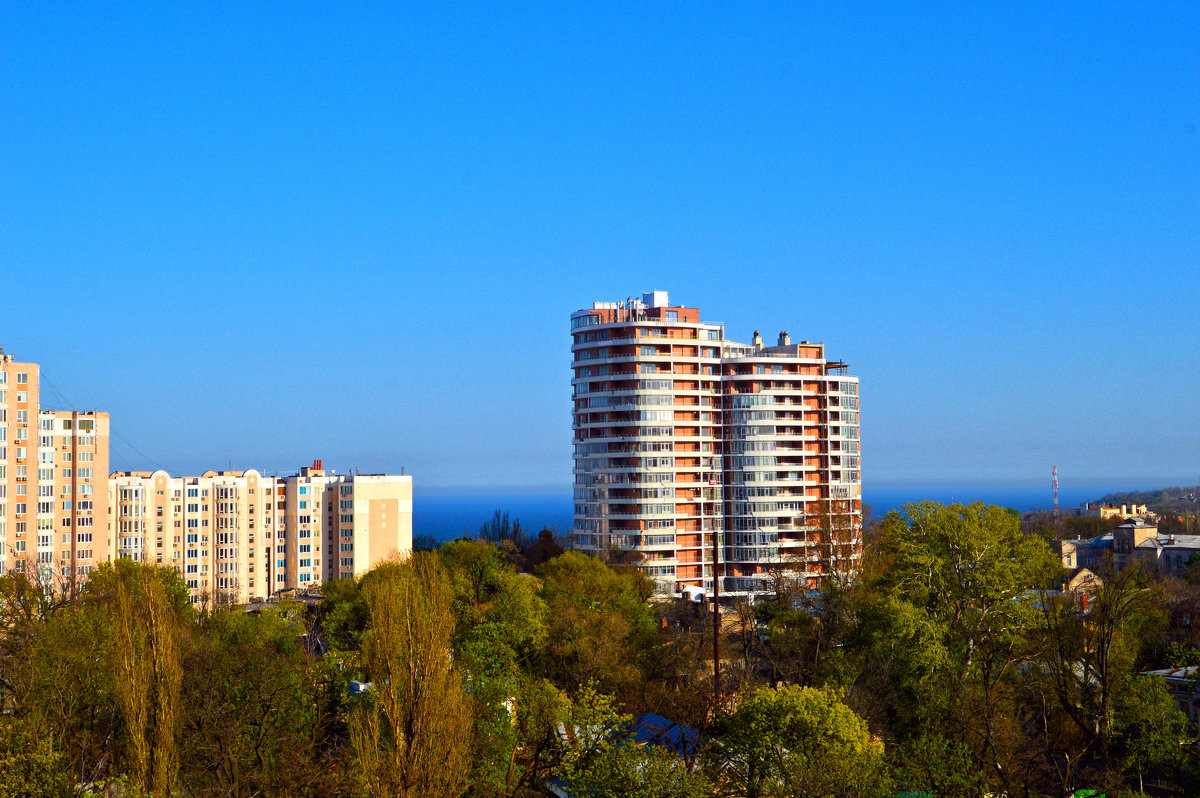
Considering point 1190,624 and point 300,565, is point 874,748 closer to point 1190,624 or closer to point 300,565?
point 1190,624

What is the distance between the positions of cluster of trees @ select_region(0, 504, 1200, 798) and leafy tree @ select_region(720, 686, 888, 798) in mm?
63

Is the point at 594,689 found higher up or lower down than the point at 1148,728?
higher up

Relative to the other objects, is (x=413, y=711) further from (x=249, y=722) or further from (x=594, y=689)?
(x=594, y=689)

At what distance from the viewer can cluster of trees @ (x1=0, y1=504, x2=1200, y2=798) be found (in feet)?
87.4

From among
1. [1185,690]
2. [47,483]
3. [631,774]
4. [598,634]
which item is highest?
[47,483]

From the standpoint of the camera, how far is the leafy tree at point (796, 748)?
2697 cm

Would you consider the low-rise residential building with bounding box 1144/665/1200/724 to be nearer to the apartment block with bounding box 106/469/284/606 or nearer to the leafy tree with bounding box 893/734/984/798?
the leafy tree with bounding box 893/734/984/798

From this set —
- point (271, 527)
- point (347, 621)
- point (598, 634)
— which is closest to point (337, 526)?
point (271, 527)

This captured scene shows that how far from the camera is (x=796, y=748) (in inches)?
1102

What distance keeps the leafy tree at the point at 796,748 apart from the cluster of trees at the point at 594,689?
0.06 meters

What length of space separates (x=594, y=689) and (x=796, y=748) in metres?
12.7

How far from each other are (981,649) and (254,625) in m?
34.0

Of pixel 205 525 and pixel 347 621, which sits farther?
pixel 205 525

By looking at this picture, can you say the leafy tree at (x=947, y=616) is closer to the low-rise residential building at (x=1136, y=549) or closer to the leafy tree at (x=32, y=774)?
the leafy tree at (x=32, y=774)
